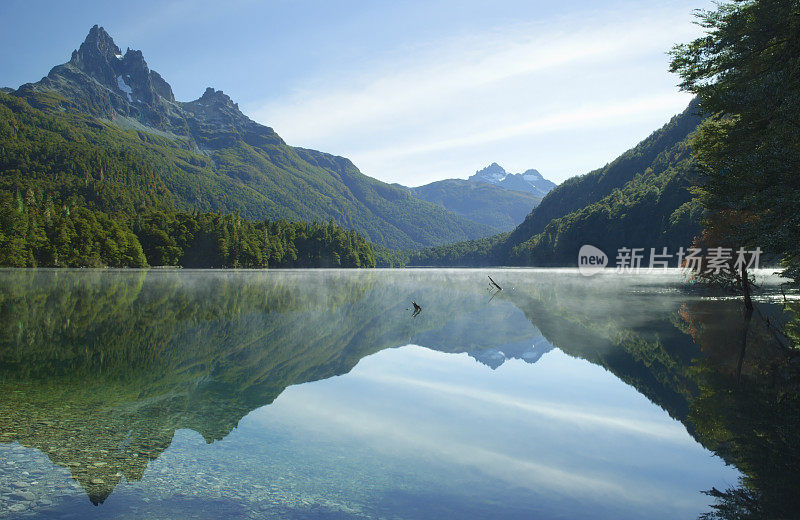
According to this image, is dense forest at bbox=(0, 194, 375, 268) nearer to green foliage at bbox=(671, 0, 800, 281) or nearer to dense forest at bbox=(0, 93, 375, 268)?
dense forest at bbox=(0, 93, 375, 268)

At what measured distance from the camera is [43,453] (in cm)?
934

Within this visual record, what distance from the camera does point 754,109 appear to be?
2305cm

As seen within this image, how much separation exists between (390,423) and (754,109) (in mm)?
23655

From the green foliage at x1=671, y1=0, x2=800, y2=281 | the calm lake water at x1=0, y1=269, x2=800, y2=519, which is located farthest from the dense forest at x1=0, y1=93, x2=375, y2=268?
the green foliage at x1=671, y1=0, x2=800, y2=281

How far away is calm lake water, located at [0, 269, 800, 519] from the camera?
25.5 ft

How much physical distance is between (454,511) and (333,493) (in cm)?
207

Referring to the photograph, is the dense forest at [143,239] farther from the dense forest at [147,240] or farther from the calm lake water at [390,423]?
the calm lake water at [390,423]

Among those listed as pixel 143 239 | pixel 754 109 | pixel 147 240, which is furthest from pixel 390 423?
pixel 143 239

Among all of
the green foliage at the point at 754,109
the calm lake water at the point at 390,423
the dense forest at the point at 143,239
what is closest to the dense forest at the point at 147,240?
the dense forest at the point at 143,239

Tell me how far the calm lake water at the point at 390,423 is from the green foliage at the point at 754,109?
5.46 m

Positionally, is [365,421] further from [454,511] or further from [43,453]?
[43,453]

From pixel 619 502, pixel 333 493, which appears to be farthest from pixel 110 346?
pixel 619 502

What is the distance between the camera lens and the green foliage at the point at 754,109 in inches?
727

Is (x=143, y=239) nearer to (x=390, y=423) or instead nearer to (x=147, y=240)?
(x=147, y=240)
